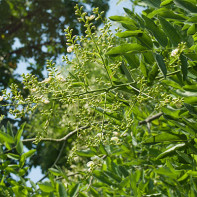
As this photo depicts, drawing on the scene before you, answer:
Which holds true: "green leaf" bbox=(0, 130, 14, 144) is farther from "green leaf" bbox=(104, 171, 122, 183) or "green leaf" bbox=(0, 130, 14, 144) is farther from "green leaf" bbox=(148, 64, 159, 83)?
"green leaf" bbox=(148, 64, 159, 83)

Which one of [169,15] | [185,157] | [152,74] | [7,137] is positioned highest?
[169,15]

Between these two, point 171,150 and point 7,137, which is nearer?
point 171,150

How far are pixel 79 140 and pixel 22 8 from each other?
14.4ft

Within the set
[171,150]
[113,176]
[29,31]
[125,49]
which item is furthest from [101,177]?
[29,31]

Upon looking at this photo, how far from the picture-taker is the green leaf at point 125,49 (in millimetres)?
779

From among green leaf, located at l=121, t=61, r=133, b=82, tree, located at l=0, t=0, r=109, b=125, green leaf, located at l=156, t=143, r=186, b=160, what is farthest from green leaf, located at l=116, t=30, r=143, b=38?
tree, located at l=0, t=0, r=109, b=125

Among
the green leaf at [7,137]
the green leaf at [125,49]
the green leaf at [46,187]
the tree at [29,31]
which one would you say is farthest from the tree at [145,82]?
the tree at [29,31]

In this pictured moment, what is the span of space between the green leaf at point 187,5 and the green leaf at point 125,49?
14 centimetres

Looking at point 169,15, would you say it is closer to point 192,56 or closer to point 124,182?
point 192,56

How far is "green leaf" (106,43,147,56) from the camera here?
0.78 m

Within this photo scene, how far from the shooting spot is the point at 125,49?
80 centimetres

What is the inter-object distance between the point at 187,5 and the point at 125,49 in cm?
20

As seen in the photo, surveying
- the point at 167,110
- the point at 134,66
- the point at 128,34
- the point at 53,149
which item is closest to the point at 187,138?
the point at 167,110

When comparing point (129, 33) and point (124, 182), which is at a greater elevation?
point (129, 33)
